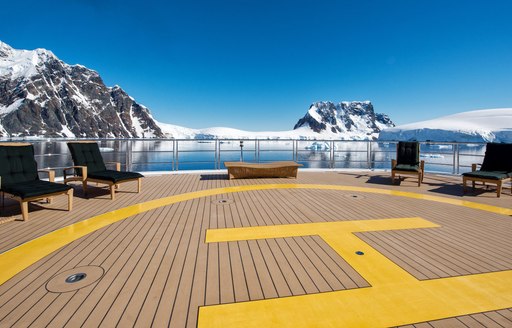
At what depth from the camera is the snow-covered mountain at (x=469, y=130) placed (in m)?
45.5

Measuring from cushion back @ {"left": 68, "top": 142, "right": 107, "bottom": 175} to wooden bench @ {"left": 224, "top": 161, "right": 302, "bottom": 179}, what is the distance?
8.76 feet

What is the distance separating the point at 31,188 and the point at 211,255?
280 cm

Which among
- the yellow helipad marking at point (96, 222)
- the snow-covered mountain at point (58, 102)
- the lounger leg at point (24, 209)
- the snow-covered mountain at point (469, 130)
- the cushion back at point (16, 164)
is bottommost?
the yellow helipad marking at point (96, 222)

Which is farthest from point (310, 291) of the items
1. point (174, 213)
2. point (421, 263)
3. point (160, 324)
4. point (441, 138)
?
point (441, 138)

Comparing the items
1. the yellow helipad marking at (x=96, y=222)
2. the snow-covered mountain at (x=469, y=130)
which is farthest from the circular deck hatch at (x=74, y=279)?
the snow-covered mountain at (x=469, y=130)

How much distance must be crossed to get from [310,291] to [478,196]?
4.88 m

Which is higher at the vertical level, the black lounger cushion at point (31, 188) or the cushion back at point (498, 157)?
the cushion back at point (498, 157)

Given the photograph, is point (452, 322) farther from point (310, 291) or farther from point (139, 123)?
point (139, 123)

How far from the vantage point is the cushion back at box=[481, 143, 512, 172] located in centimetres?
532

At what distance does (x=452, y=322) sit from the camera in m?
1.51

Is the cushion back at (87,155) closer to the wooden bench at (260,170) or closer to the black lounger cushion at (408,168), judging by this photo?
the wooden bench at (260,170)

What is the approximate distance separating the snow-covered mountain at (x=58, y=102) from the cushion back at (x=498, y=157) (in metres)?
140

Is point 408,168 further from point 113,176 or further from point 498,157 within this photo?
point 113,176

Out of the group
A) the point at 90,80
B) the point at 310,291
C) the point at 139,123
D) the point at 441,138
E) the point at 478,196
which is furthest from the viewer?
the point at 139,123
